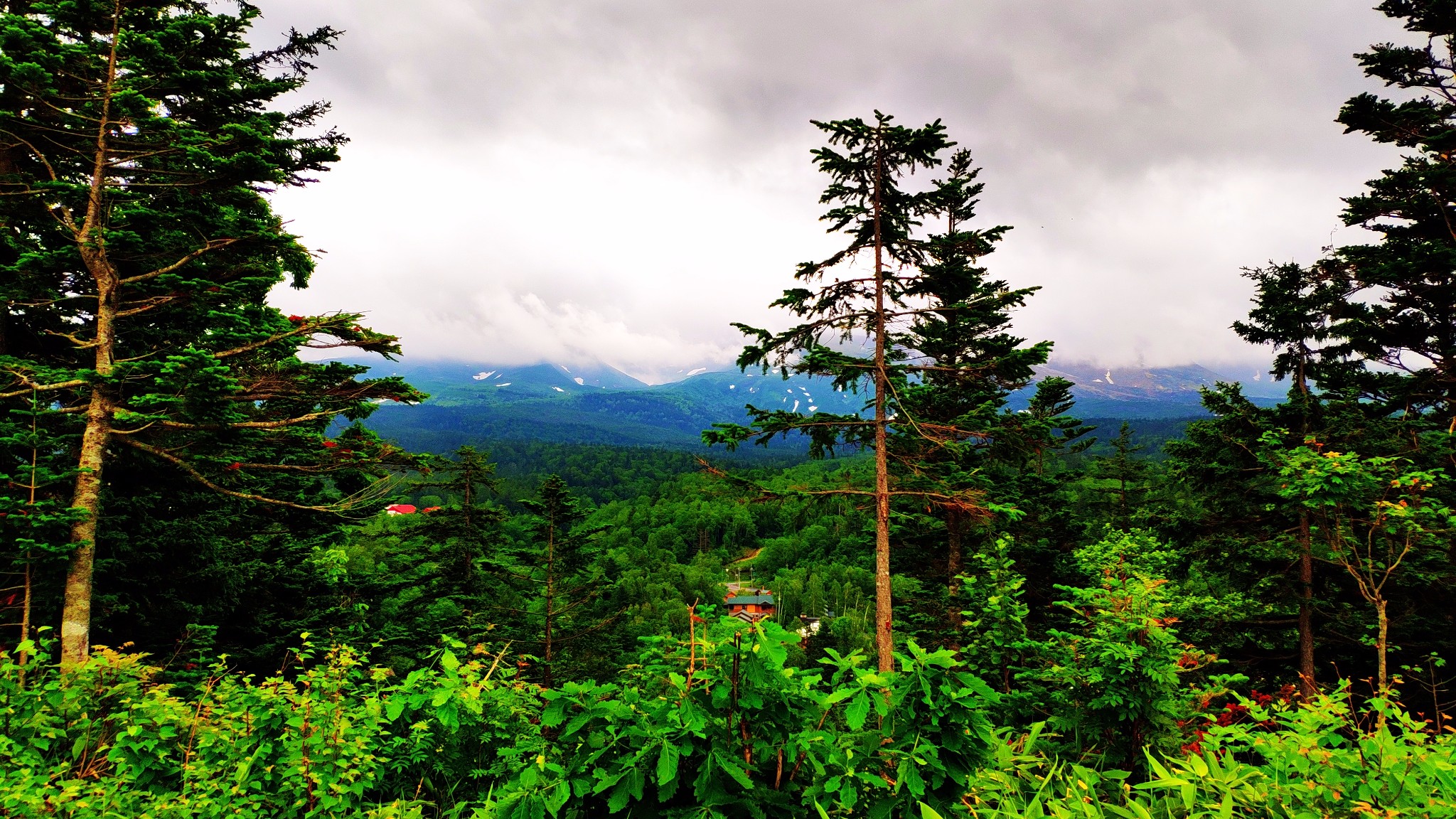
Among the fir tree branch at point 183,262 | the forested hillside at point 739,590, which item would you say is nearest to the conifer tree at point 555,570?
the forested hillside at point 739,590

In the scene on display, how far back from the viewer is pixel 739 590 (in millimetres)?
10102

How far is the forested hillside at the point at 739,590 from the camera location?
2.74 metres

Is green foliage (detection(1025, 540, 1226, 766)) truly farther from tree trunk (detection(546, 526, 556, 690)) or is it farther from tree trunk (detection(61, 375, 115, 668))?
tree trunk (detection(546, 526, 556, 690))

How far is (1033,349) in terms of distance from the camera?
9.46m

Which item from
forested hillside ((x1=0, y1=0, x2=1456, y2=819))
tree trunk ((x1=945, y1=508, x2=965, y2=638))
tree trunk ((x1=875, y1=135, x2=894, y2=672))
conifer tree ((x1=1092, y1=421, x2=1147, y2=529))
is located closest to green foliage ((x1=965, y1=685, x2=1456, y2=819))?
forested hillside ((x1=0, y1=0, x2=1456, y2=819))

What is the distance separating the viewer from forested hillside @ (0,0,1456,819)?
2736 millimetres

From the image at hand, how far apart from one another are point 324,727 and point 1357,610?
56.2 ft

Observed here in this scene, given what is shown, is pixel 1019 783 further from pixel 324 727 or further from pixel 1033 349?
pixel 1033 349

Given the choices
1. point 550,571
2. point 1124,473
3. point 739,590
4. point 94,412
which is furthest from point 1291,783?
point 1124,473

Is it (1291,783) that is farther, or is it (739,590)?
(739,590)

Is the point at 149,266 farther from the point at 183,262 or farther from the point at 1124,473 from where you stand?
the point at 1124,473

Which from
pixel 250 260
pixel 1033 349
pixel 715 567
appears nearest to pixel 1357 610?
pixel 1033 349

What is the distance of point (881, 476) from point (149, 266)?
1244 cm

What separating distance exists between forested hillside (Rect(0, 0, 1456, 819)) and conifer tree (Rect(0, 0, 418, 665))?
0.22 feet
